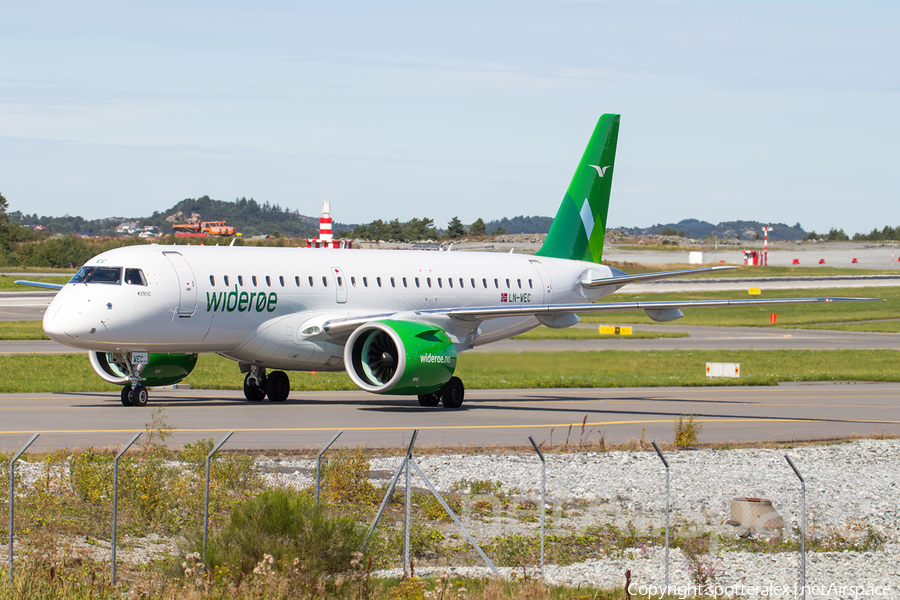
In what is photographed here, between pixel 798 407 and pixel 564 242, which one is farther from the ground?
pixel 564 242

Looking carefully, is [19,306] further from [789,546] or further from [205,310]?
[789,546]

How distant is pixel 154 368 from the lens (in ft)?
105

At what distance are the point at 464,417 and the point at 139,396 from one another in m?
8.70

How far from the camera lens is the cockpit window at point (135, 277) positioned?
28.7 m

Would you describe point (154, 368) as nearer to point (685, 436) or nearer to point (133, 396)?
point (133, 396)

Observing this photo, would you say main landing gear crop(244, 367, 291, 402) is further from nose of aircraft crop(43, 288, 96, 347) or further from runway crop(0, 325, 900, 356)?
runway crop(0, 325, 900, 356)

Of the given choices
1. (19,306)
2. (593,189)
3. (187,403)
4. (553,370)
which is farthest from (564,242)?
(19,306)

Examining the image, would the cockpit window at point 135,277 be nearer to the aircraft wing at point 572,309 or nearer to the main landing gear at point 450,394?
the aircraft wing at point 572,309

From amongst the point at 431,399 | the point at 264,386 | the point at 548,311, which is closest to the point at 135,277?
the point at 264,386

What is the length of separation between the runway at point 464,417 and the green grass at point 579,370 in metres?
1.29

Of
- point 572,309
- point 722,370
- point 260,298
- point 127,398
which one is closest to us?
Result: point 127,398

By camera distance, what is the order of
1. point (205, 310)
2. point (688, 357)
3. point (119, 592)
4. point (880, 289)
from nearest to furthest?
point (119, 592) → point (205, 310) → point (688, 357) → point (880, 289)

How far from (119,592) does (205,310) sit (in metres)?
17.3

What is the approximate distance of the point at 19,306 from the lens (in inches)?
3073
